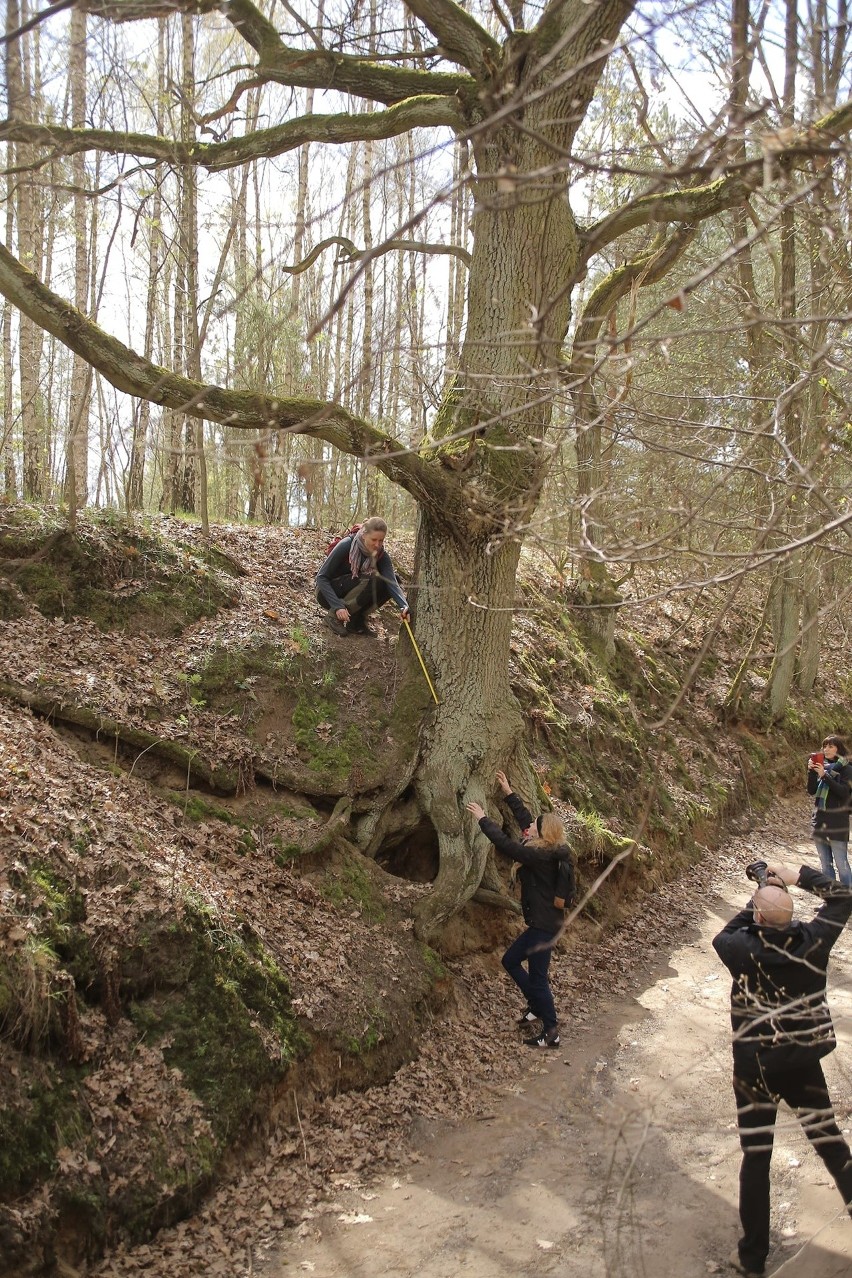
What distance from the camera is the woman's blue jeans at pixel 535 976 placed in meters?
6.91

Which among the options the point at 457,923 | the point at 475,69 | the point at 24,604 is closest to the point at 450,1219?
the point at 457,923

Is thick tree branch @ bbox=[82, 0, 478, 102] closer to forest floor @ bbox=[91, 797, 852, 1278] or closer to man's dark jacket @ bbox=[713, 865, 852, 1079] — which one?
man's dark jacket @ bbox=[713, 865, 852, 1079]

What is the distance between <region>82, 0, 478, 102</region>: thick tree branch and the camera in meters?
6.91

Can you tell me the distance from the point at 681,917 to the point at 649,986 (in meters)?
1.77

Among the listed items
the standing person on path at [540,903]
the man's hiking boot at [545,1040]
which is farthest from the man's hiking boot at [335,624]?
the man's hiking boot at [545,1040]

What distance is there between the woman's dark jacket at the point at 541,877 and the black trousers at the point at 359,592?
264cm

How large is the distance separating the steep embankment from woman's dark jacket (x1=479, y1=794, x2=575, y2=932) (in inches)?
34.1

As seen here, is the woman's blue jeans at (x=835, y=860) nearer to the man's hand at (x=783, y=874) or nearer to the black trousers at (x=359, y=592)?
the man's hand at (x=783, y=874)

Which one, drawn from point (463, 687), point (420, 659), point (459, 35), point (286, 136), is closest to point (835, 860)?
point (463, 687)

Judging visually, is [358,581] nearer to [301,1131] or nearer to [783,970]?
[301,1131]

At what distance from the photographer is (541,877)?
703 centimetres

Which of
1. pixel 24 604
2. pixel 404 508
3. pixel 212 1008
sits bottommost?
pixel 212 1008

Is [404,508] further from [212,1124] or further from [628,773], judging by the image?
[212,1124]

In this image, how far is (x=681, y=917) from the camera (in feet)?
32.0
